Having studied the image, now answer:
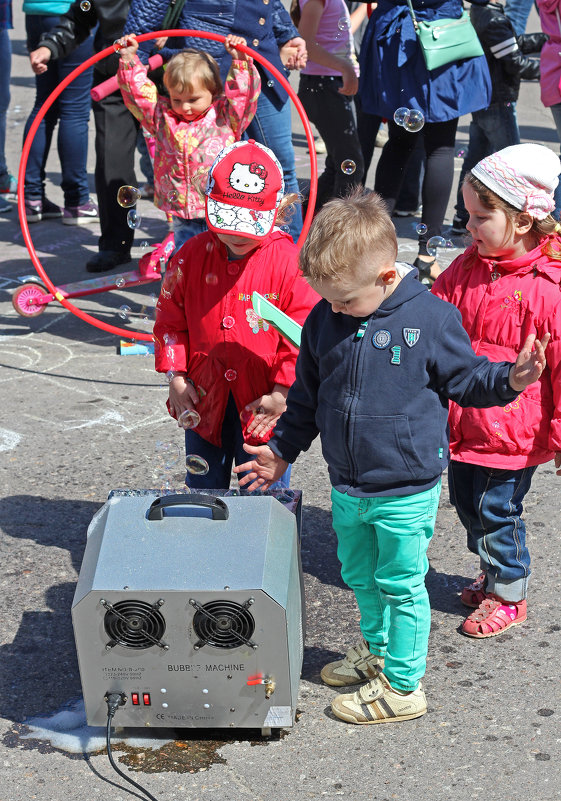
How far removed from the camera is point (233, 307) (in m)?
3.19

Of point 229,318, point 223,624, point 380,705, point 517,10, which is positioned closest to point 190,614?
point 223,624

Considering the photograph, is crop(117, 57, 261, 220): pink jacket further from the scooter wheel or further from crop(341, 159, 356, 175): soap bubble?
the scooter wheel

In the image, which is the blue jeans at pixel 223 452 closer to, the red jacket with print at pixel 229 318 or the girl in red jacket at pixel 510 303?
the red jacket with print at pixel 229 318

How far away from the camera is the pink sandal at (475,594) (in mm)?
3393

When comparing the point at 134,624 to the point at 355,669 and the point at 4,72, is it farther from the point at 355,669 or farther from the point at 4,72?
the point at 4,72

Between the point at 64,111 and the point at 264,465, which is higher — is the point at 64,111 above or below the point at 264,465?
below

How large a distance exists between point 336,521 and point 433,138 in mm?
3451

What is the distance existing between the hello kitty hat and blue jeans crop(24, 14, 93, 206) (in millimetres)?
4271

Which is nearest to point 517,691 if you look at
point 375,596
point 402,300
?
point 375,596

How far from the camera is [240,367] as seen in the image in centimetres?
322

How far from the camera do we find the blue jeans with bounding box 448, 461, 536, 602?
3131 millimetres

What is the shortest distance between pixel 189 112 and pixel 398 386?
2.59m

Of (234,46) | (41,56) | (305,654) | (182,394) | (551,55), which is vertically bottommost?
(305,654)

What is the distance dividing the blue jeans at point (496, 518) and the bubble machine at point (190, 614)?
0.67 meters
